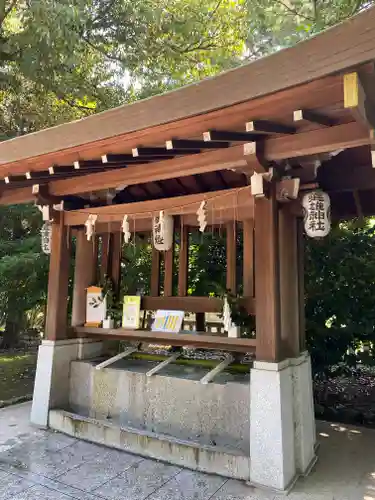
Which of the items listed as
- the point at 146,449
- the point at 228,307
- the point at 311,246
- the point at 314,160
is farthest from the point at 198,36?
the point at 146,449

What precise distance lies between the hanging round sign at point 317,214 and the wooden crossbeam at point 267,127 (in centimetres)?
84

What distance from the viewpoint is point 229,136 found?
313 cm

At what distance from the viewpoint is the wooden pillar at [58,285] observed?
16.4ft

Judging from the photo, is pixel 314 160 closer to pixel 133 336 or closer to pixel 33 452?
pixel 133 336

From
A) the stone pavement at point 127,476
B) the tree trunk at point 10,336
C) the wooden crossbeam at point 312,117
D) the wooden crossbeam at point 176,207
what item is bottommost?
the stone pavement at point 127,476

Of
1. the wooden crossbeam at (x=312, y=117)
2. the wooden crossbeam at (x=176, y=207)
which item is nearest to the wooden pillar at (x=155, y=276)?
the wooden crossbeam at (x=176, y=207)

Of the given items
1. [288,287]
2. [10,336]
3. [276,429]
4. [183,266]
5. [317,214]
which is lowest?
[10,336]

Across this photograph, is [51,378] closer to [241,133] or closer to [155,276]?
[155,276]

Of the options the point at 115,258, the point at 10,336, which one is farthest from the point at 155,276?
the point at 10,336

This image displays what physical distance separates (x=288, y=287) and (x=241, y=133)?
5.69 feet

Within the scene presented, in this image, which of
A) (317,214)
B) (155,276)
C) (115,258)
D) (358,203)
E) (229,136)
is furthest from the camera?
(115,258)

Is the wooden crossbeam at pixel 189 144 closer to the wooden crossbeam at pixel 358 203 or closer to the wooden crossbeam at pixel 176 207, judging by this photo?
the wooden crossbeam at pixel 176 207

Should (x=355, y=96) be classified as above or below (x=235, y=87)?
below

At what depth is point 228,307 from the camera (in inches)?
161
